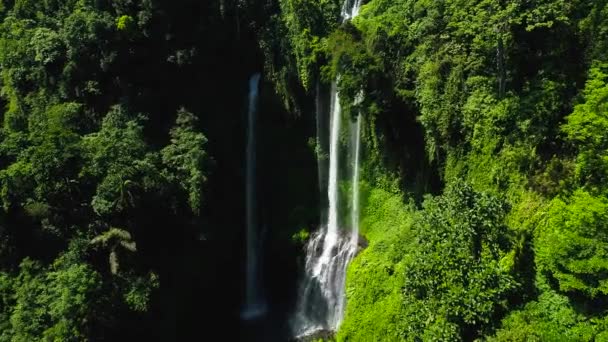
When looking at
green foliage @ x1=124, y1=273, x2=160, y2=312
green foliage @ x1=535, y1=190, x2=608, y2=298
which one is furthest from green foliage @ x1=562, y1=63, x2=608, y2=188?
green foliage @ x1=124, y1=273, x2=160, y2=312

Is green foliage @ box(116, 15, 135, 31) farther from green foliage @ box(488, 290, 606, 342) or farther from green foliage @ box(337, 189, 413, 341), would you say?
green foliage @ box(488, 290, 606, 342)

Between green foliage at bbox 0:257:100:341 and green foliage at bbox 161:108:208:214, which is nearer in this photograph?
green foliage at bbox 0:257:100:341

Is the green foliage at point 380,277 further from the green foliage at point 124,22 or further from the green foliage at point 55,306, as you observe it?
the green foliage at point 124,22

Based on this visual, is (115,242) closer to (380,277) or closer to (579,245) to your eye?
(380,277)

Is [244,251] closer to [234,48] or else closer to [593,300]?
[234,48]

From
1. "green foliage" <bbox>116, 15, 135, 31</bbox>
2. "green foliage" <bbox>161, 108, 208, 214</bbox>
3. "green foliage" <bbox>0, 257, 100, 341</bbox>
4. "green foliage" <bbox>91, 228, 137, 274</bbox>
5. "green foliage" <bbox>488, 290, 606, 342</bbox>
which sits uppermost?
"green foliage" <bbox>116, 15, 135, 31</bbox>

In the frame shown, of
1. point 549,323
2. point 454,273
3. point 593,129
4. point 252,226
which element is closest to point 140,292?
point 252,226

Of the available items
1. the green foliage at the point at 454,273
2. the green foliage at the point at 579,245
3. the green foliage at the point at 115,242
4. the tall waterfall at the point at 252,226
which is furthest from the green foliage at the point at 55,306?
the green foliage at the point at 579,245
